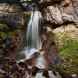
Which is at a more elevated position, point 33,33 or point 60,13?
point 60,13

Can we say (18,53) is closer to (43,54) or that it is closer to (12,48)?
(12,48)

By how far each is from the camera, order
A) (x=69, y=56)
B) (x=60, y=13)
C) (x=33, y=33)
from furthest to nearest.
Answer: (x=33, y=33) < (x=60, y=13) < (x=69, y=56)

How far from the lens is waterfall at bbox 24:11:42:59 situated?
22.7ft

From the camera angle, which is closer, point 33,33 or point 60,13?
point 60,13

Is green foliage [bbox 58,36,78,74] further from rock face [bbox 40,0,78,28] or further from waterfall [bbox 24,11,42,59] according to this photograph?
waterfall [bbox 24,11,42,59]

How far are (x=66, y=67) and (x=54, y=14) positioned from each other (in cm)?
148

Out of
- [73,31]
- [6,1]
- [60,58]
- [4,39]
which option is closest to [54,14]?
[73,31]

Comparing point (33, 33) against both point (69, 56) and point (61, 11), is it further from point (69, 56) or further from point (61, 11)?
point (69, 56)

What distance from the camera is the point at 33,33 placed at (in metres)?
7.11

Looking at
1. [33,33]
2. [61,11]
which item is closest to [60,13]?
[61,11]

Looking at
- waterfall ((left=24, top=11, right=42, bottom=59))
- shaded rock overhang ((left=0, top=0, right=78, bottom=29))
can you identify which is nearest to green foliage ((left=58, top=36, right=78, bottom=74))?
shaded rock overhang ((left=0, top=0, right=78, bottom=29))

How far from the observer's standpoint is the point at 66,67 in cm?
500

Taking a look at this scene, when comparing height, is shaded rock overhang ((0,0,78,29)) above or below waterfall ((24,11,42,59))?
above

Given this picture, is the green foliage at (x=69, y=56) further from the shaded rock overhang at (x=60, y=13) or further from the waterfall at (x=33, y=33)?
the waterfall at (x=33, y=33)
